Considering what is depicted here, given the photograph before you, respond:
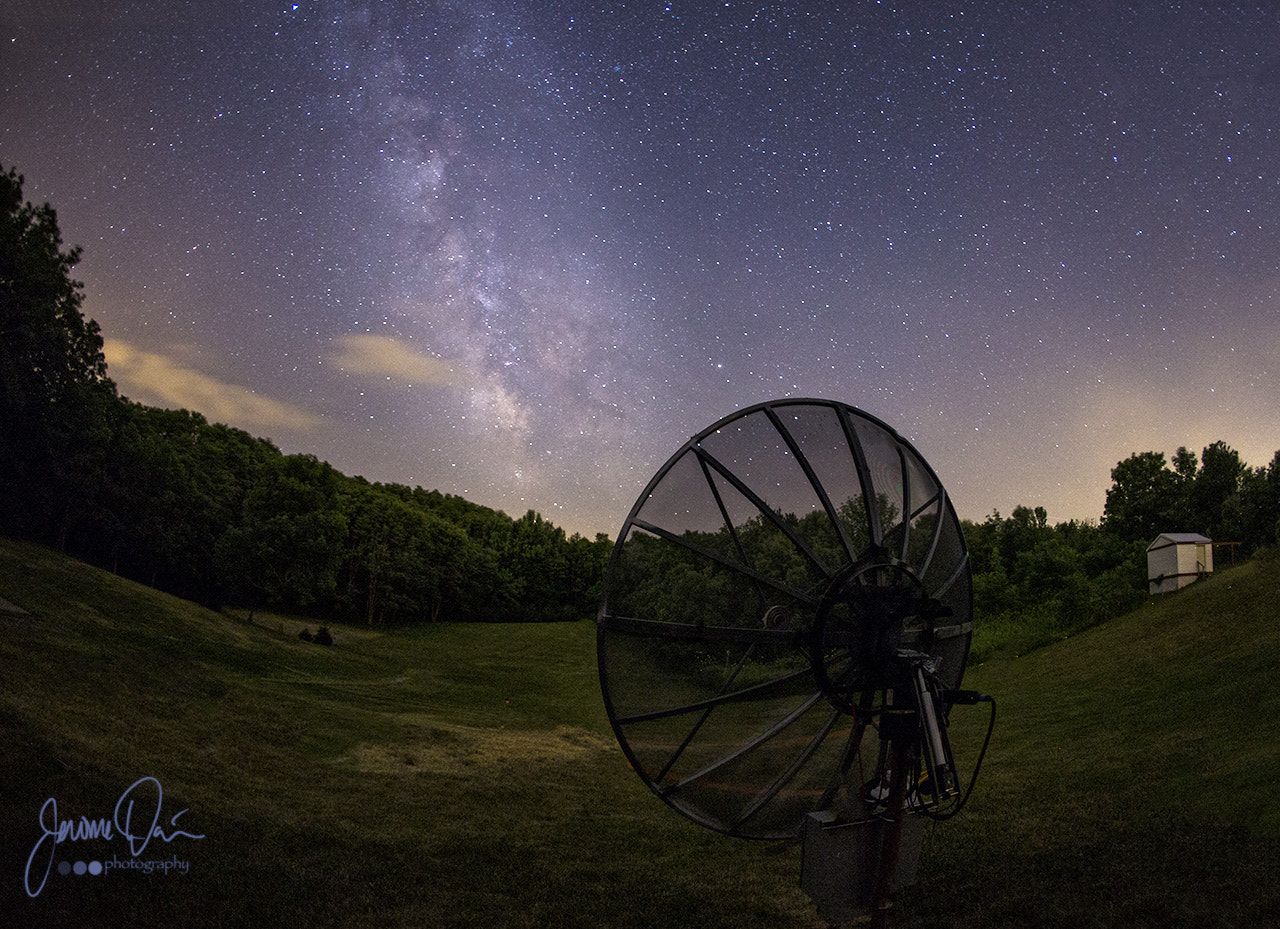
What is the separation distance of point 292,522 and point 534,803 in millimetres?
37735

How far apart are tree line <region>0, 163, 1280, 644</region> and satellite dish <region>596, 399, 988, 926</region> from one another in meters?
26.8

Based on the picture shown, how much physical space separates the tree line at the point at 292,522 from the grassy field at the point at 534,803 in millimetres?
15127

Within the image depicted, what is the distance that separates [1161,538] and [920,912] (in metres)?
29.4

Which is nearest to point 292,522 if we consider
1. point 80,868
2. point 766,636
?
point 80,868

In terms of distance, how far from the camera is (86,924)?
616 centimetres

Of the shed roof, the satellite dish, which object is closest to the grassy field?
the satellite dish

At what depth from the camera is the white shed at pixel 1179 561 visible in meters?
28.1

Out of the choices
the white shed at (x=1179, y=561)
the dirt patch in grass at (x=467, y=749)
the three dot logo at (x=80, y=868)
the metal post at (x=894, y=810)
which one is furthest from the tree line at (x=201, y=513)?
the white shed at (x=1179, y=561)

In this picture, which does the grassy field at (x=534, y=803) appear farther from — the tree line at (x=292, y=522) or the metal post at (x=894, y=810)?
the tree line at (x=292, y=522)

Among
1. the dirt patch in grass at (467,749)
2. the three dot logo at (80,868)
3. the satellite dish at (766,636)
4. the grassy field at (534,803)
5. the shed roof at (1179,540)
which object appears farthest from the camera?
the shed roof at (1179,540)

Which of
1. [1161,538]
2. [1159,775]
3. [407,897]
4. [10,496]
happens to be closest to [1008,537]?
[1161,538]

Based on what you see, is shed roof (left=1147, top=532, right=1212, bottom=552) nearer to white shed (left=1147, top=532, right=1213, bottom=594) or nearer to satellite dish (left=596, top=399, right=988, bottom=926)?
white shed (left=1147, top=532, right=1213, bottom=594)

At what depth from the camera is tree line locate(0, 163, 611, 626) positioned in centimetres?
3152

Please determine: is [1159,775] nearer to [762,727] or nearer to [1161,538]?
[762,727]
